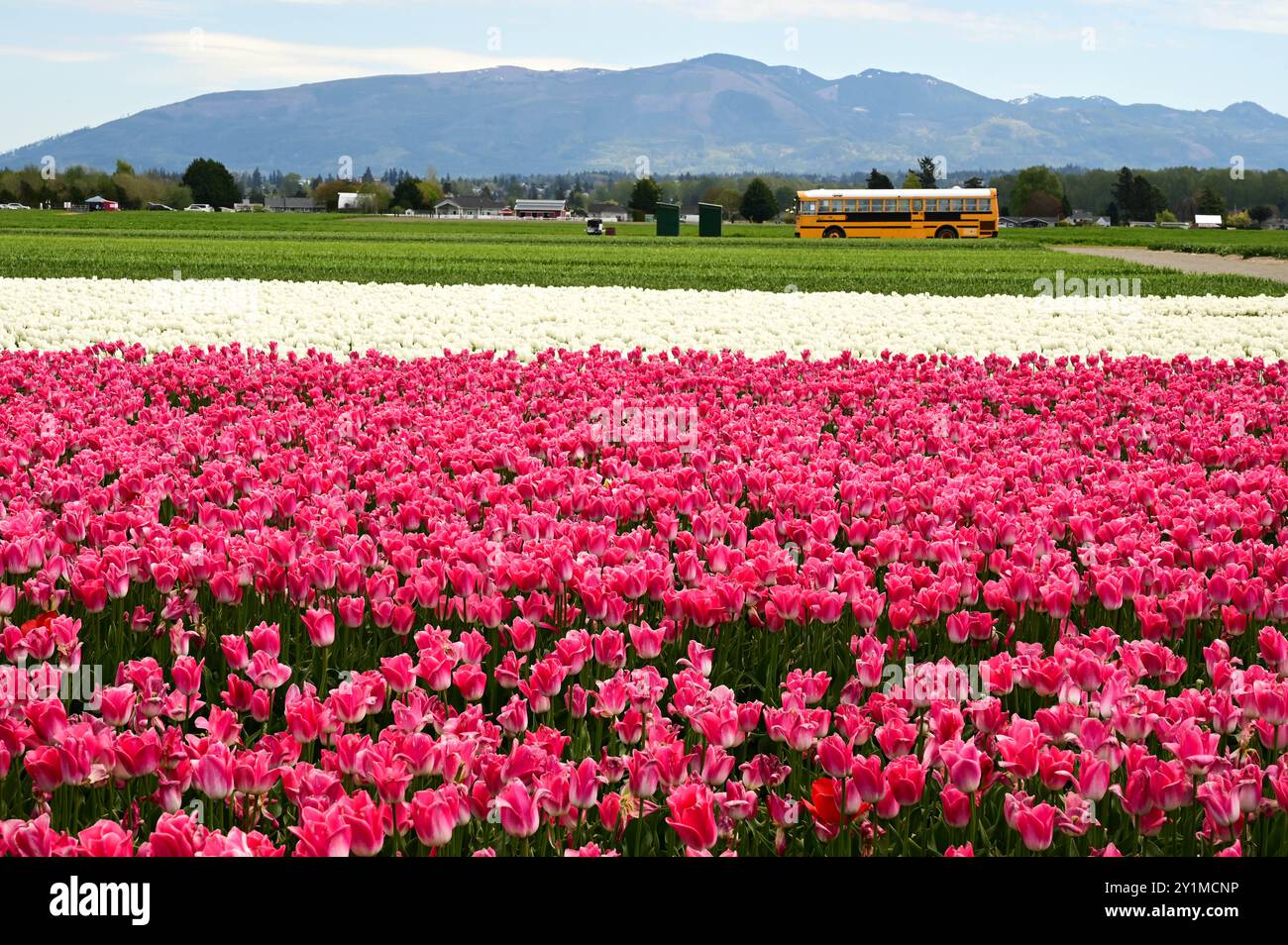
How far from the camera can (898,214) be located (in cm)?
6762

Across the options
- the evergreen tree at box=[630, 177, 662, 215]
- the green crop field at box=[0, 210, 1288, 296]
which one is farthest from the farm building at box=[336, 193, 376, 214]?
the green crop field at box=[0, 210, 1288, 296]

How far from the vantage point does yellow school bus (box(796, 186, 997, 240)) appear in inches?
2645

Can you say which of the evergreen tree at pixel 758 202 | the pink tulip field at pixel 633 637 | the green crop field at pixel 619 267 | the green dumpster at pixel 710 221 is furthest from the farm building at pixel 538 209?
the pink tulip field at pixel 633 637

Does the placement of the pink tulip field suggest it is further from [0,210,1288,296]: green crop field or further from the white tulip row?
[0,210,1288,296]: green crop field

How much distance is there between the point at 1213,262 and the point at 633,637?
39.6m

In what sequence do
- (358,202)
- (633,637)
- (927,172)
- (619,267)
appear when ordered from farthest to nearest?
(358,202) < (927,172) < (619,267) < (633,637)

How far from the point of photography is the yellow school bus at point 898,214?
67188 mm

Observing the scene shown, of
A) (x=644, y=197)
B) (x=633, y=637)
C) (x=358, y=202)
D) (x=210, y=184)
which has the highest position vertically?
(x=210, y=184)

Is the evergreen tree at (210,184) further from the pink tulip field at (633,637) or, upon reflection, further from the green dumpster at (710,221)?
the pink tulip field at (633,637)

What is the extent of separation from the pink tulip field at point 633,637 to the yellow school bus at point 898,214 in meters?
59.7

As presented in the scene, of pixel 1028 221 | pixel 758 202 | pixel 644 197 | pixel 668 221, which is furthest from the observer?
pixel 1028 221

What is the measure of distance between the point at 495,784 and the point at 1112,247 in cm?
5768

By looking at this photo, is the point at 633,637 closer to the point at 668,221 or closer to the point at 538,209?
the point at 668,221

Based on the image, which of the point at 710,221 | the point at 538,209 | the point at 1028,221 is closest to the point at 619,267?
the point at 710,221
